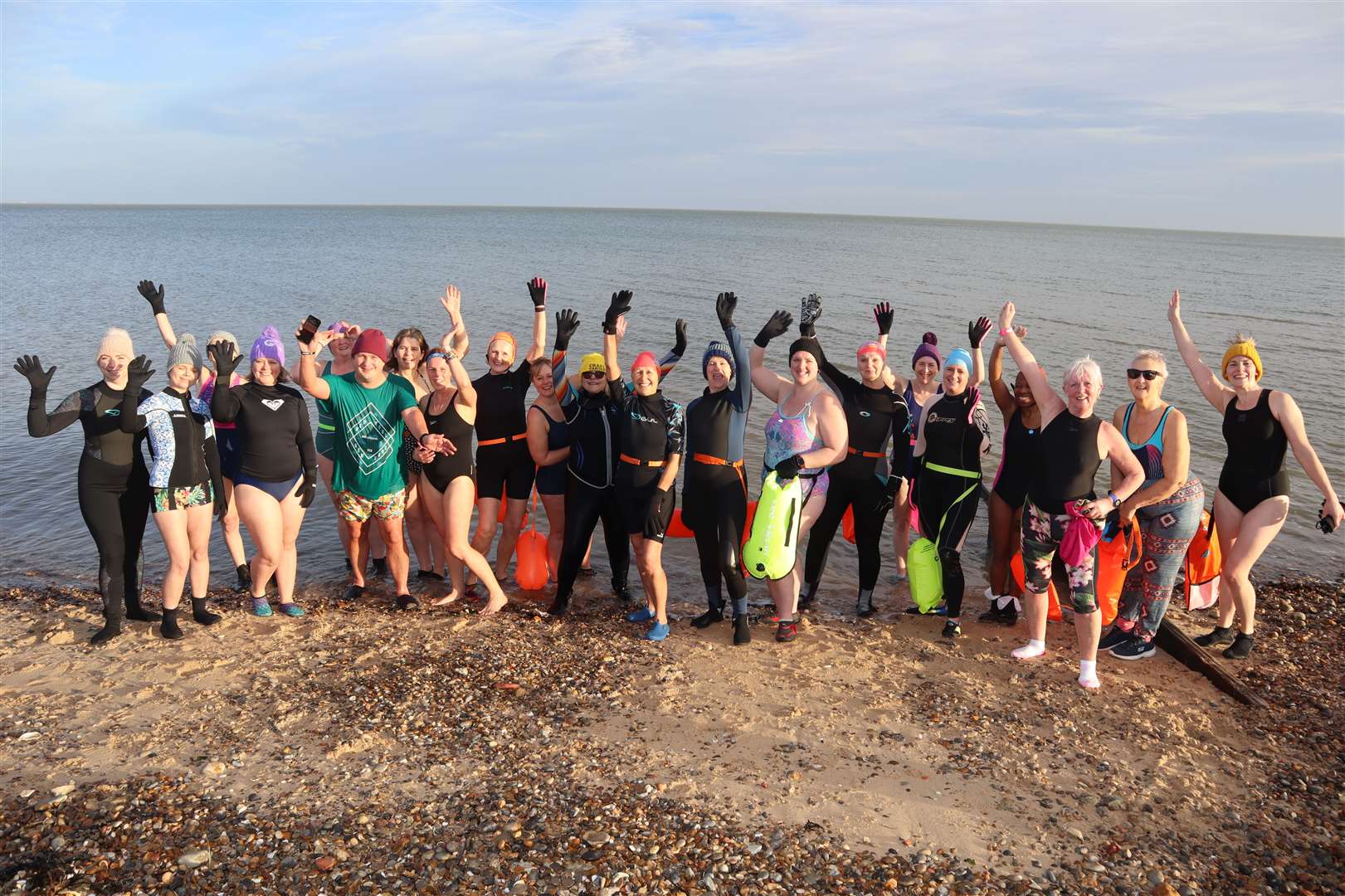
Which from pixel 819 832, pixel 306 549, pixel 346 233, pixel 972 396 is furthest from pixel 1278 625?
pixel 346 233

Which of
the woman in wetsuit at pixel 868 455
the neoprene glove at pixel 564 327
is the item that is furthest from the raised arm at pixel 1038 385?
the neoprene glove at pixel 564 327

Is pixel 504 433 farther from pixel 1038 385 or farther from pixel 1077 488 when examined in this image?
pixel 1077 488

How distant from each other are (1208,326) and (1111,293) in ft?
30.3

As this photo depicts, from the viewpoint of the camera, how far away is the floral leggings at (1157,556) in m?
6.14

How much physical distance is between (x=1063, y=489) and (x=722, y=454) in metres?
2.33

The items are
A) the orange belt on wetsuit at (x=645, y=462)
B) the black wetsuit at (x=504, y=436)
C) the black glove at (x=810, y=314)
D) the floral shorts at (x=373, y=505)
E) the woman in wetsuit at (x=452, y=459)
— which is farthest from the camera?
the black wetsuit at (x=504, y=436)

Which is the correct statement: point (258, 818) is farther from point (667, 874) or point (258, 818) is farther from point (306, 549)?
point (306, 549)

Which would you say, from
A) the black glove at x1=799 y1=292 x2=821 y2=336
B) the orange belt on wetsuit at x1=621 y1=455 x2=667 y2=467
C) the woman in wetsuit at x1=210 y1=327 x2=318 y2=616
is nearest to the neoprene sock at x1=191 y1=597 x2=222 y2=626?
the woman in wetsuit at x1=210 y1=327 x2=318 y2=616

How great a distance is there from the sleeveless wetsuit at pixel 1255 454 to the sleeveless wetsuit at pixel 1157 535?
0.35 meters

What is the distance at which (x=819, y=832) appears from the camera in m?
4.45

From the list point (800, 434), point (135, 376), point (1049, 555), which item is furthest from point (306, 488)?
point (1049, 555)

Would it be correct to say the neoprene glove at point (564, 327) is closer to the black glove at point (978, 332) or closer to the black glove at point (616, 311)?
the black glove at point (616, 311)

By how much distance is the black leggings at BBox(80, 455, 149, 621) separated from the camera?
6180mm

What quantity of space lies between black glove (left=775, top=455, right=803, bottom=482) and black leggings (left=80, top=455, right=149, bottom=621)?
4.65 meters
